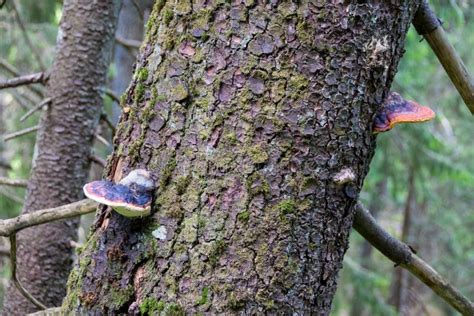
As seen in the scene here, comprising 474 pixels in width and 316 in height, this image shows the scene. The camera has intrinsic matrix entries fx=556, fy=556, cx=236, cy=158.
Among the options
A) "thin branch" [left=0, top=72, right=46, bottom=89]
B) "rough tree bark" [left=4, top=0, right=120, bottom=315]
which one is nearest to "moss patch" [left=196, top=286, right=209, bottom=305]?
"thin branch" [left=0, top=72, right=46, bottom=89]

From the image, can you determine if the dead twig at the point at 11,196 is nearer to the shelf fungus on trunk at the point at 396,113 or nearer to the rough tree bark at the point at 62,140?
the rough tree bark at the point at 62,140

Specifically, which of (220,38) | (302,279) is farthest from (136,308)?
(220,38)

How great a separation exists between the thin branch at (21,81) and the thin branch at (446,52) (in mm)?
1624

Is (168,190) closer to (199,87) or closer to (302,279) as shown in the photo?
(199,87)

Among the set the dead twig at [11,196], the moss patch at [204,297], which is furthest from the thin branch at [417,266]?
the dead twig at [11,196]

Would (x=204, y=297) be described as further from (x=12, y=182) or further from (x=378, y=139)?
(x=378, y=139)

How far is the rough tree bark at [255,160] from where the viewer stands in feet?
4.06

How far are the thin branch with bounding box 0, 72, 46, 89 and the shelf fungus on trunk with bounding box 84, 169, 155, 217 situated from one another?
1227mm

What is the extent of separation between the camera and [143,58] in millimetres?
1440

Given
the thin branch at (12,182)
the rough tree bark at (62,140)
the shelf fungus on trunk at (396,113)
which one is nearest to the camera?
the shelf fungus on trunk at (396,113)

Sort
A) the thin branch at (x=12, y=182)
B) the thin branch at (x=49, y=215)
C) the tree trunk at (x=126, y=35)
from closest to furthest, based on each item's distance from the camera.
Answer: the thin branch at (x=49, y=215) → the thin branch at (x=12, y=182) → the tree trunk at (x=126, y=35)

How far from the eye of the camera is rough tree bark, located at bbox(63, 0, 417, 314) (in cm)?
124

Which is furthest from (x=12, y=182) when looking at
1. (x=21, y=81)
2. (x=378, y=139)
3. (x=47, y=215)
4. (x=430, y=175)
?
(x=430, y=175)

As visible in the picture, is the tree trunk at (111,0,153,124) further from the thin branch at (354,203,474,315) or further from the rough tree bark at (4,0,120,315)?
the thin branch at (354,203,474,315)
